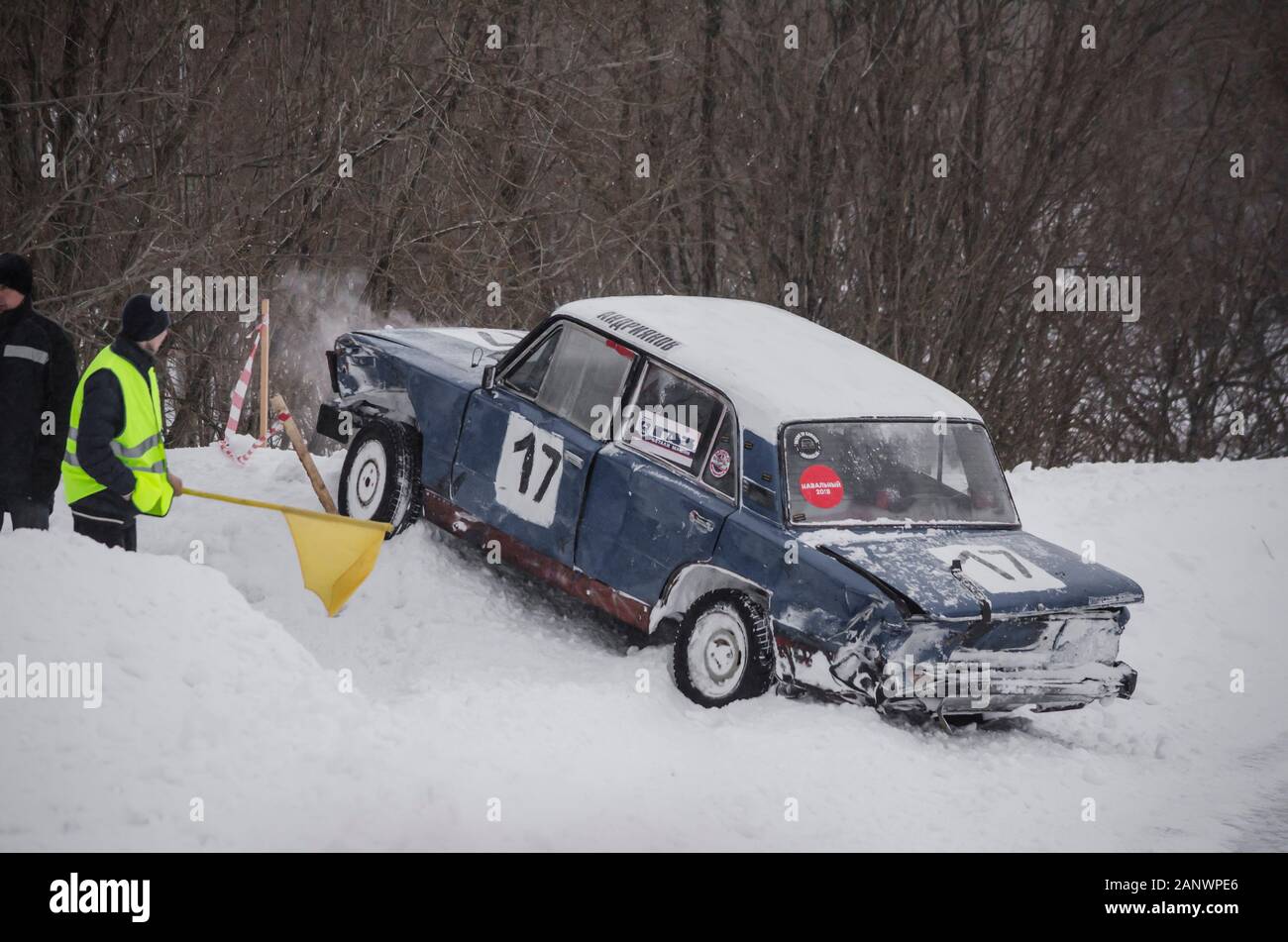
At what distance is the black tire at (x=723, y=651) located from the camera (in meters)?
6.96

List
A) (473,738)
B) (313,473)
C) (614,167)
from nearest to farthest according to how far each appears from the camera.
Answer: (473,738), (313,473), (614,167)

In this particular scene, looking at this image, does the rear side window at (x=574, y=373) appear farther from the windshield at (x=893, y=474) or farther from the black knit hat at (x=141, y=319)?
the black knit hat at (x=141, y=319)

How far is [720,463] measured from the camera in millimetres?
7457

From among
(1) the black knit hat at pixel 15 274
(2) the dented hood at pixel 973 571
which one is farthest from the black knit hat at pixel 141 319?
(2) the dented hood at pixel 973 571

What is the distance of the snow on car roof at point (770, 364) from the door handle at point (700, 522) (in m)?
0.52

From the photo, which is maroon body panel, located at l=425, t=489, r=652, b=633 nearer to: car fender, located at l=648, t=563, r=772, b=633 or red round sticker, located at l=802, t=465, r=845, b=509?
car fender, located at l=648, t=563, r=772, b=633

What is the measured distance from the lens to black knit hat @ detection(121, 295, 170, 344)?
6844 mm

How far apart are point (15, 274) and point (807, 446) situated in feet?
12.8

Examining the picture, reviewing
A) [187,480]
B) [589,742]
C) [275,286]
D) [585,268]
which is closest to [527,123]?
[585,268]

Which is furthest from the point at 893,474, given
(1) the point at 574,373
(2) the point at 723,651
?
(1) the point at 574,373

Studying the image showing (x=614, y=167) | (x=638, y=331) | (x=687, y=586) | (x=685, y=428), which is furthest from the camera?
(x=614, y=167)

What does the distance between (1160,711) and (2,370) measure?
20.8 ft

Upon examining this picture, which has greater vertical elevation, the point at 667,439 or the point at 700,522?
the point at 667,439

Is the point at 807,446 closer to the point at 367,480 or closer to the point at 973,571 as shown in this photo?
the point at 973,571
